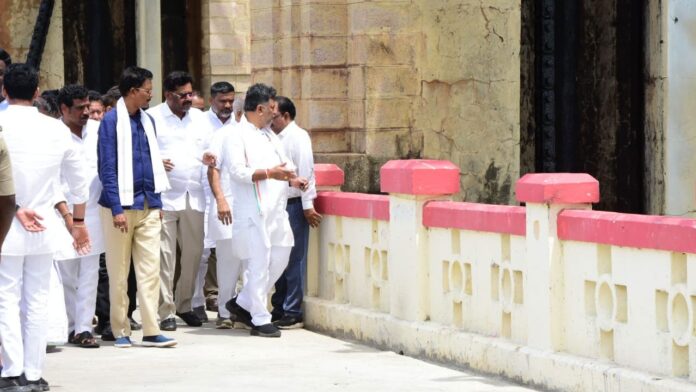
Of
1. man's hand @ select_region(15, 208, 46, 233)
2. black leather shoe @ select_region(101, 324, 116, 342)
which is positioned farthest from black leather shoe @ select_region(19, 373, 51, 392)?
black leather shoe @ select_region(101, 324, 116, 342)

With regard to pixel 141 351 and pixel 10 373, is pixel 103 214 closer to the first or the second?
pixel 141 351

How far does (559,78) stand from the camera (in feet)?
54.3

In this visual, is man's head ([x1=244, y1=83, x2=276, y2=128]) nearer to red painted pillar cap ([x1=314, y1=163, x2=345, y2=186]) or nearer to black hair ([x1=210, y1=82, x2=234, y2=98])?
red painted pillar cap ([x1=314, y1=163, x2=345, y2=186])

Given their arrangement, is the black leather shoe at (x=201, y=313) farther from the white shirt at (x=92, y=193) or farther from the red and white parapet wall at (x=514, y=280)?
the white shirt at (x=92, y=193)

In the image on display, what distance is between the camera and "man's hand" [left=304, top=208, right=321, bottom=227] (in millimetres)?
13688

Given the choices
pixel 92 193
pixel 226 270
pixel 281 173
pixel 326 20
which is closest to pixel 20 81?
pixel 92 193

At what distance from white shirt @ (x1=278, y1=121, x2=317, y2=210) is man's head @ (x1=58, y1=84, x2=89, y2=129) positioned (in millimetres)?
1636

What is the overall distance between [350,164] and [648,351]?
238 inches

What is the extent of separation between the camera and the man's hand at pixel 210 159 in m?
13.5

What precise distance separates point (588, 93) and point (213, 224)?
4.43 meters

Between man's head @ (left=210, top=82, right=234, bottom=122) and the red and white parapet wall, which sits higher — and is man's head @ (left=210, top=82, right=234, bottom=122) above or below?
above

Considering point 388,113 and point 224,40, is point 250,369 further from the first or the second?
point 224,40

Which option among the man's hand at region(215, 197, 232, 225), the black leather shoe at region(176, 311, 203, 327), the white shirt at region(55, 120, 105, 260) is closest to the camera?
the white shirt at region(55, 120, 105, 260)

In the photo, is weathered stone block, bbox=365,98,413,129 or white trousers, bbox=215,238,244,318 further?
weathered stone block, bbox=365,98,413,129
